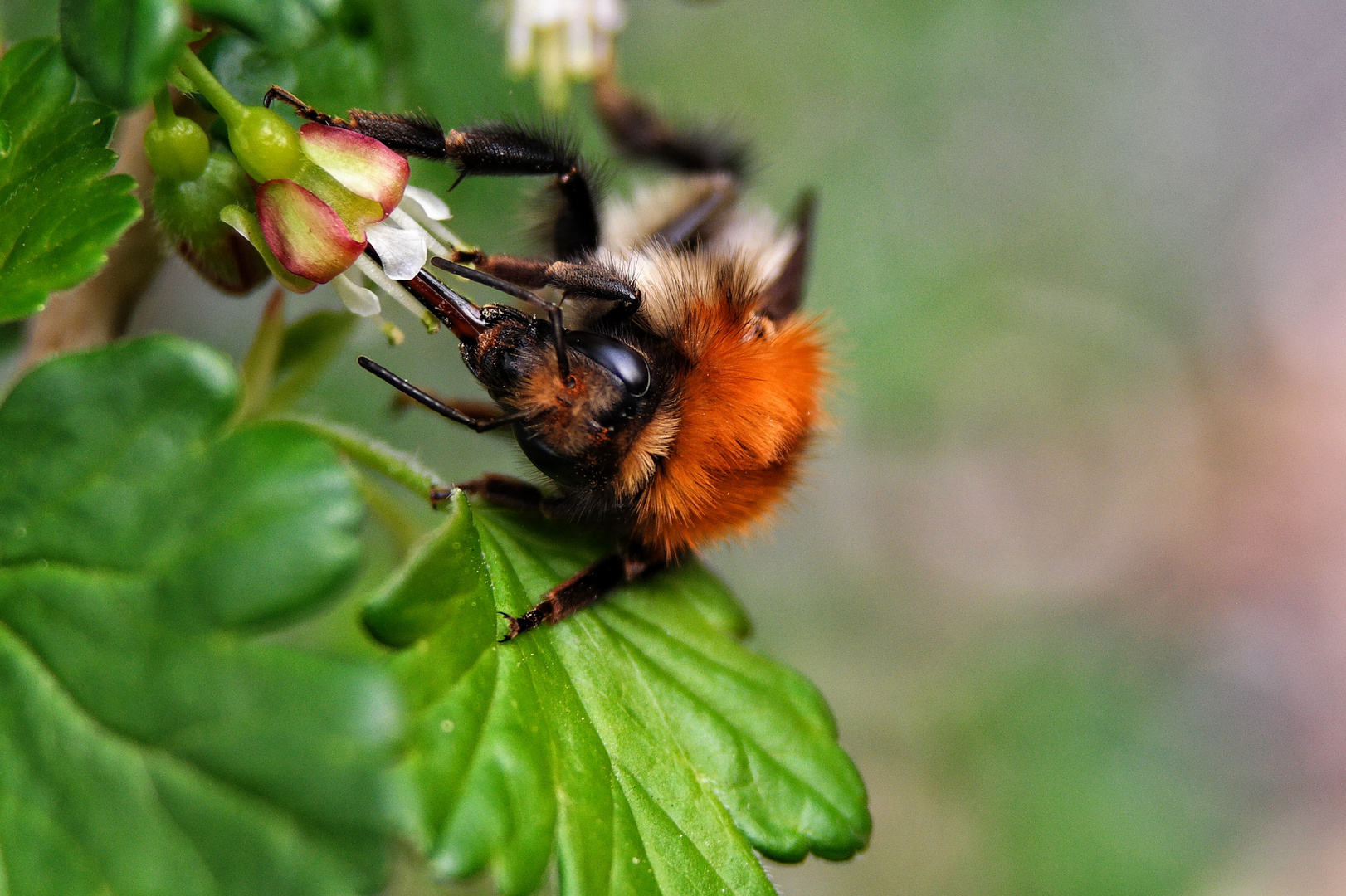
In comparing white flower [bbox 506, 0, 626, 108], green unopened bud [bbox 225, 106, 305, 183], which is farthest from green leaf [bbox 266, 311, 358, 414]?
white flower [bbox 506, 0, 626, 108]

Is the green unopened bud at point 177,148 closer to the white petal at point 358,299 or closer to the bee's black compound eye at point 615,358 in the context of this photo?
the white petal at point 358,299

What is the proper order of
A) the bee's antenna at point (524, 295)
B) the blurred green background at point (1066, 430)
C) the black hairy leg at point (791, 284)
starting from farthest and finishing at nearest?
the blurred green background at point (1066, 430) → the black hairy leg at point (791, 284) → the bee's antenna at point (524, 295)

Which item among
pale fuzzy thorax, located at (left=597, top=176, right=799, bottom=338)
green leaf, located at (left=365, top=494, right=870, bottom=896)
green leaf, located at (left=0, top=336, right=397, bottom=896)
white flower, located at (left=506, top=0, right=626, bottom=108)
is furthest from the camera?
white flower, located at (left=506, top=0, right=626, bottom=108)

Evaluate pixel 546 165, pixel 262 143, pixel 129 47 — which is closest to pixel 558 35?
pixel 546 165

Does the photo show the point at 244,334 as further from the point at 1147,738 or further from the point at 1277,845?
the point at 1277,845

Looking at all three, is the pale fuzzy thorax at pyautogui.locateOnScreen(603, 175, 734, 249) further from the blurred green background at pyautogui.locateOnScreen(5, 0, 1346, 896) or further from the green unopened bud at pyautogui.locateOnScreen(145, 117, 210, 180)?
the blurred green background at pyautogui.locateOnScreen(5, 0, 1346, 896)

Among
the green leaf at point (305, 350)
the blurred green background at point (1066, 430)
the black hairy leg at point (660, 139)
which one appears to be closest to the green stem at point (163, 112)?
the green leaf at point (305, 350)

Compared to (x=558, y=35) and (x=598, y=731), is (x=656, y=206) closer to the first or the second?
(x=558, y=35)

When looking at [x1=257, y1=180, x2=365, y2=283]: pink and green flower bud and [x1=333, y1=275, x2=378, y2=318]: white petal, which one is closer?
[x1=257, y1=180, x2=365, y2=283]: pink and green flower bud
